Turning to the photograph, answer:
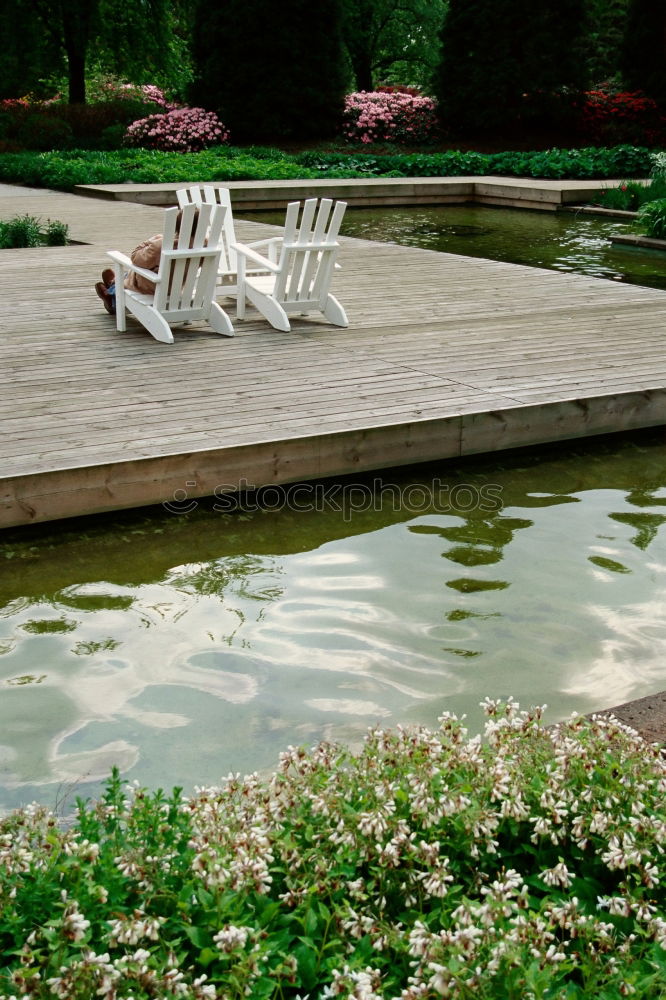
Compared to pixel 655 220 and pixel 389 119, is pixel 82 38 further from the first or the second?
pixel 655 220

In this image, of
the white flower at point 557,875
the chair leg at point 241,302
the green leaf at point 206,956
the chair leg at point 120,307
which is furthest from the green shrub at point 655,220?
the green leaf at point 206,956

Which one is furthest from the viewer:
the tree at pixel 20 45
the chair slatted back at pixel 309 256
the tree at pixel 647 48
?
the tree at pixel 20 45

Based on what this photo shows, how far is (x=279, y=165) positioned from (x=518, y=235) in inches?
268

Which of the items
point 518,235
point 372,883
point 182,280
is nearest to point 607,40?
point 518,235

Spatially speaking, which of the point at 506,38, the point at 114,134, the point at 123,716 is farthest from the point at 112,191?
the point at 123,716

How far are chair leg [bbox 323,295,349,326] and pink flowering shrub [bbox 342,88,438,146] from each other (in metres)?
18.9

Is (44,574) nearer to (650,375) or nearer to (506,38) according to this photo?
(650,375)

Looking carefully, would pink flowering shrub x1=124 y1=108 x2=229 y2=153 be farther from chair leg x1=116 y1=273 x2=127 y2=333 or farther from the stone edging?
chair leg x1=116 y1=273 x2=127 y2=333

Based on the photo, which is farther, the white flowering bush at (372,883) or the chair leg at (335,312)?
the chair leg at (335,312)

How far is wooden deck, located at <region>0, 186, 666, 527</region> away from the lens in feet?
16.1

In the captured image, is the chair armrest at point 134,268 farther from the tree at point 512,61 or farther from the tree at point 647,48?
the tree at point 647,48

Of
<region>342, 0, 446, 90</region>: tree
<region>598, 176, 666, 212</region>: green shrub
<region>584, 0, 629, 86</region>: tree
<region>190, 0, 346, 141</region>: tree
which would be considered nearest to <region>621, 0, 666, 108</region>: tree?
<region>342, 0, 446, 90</region>: tree

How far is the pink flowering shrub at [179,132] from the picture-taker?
23812mm

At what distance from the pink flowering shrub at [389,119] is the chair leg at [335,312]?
18.9 metres
